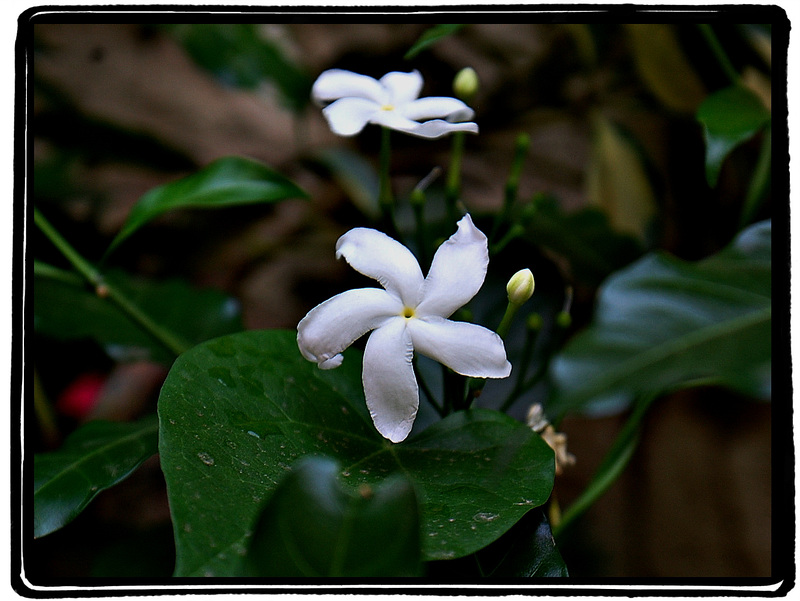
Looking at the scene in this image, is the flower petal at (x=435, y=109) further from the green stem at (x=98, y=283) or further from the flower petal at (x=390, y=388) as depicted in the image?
the green stem at (x=98, y=283)

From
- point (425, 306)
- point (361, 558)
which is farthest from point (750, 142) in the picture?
point (361, 558)

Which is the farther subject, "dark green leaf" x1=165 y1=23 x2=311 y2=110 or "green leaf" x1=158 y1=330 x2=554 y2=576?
"dark green leaf" x1=165 y1=23 x2=311 y2=110

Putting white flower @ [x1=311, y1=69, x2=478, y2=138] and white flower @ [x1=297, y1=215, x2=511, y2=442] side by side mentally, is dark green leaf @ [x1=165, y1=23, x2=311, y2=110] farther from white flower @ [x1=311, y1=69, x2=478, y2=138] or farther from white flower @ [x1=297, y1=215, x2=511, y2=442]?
white flower @ [x1=297, y1=215, x2=511, y2=442]

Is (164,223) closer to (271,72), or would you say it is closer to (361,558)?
(271,72)

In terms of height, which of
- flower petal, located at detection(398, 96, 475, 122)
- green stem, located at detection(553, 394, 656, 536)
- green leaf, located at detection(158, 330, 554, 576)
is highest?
flower petal, located at detection(398, 96, 475, 122)

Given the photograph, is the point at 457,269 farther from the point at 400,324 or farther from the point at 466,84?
the point at 466,84

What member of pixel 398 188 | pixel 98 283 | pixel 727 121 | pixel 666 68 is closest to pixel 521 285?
pixel 727 121

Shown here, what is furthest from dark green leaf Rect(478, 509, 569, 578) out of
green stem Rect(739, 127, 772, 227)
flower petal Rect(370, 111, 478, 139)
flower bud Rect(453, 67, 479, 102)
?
green stem Rect(739, 127, 772, 227)
